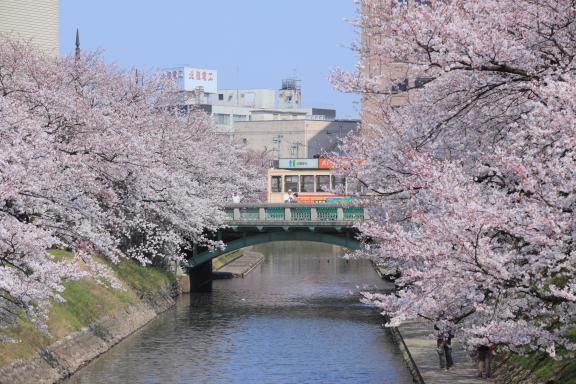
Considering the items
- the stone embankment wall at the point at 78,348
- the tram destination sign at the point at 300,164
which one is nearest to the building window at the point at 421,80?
the stone embankment wall at the point at 78,348

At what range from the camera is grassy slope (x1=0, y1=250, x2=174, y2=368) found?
30.9 metres

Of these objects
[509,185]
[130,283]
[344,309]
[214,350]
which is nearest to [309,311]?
[344,309]

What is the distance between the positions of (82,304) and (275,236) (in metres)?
21.4

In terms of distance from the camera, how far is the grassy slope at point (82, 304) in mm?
30859

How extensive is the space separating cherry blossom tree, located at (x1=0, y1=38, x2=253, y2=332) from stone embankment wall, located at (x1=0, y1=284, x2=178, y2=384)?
1.32 meters

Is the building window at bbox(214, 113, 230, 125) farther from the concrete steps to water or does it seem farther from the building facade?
the concrete steps to water

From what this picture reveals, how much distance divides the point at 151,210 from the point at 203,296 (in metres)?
11.4

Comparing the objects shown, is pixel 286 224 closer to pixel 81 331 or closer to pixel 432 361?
pixel 81 331

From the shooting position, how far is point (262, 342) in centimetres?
4191

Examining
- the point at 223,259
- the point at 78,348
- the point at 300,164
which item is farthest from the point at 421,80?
the point at 223,259

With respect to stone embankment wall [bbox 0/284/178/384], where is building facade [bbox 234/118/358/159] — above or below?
above

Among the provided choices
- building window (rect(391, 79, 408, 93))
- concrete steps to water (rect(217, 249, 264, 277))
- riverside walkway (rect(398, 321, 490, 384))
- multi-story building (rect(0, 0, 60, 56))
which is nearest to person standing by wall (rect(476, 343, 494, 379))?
riverside walkway (rect(398, 321, 490, 384))

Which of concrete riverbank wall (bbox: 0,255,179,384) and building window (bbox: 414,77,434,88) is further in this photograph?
concrete riverbank wall (bbox: 0,255,179,384)

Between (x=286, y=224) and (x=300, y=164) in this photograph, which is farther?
(x=300, y=164)
